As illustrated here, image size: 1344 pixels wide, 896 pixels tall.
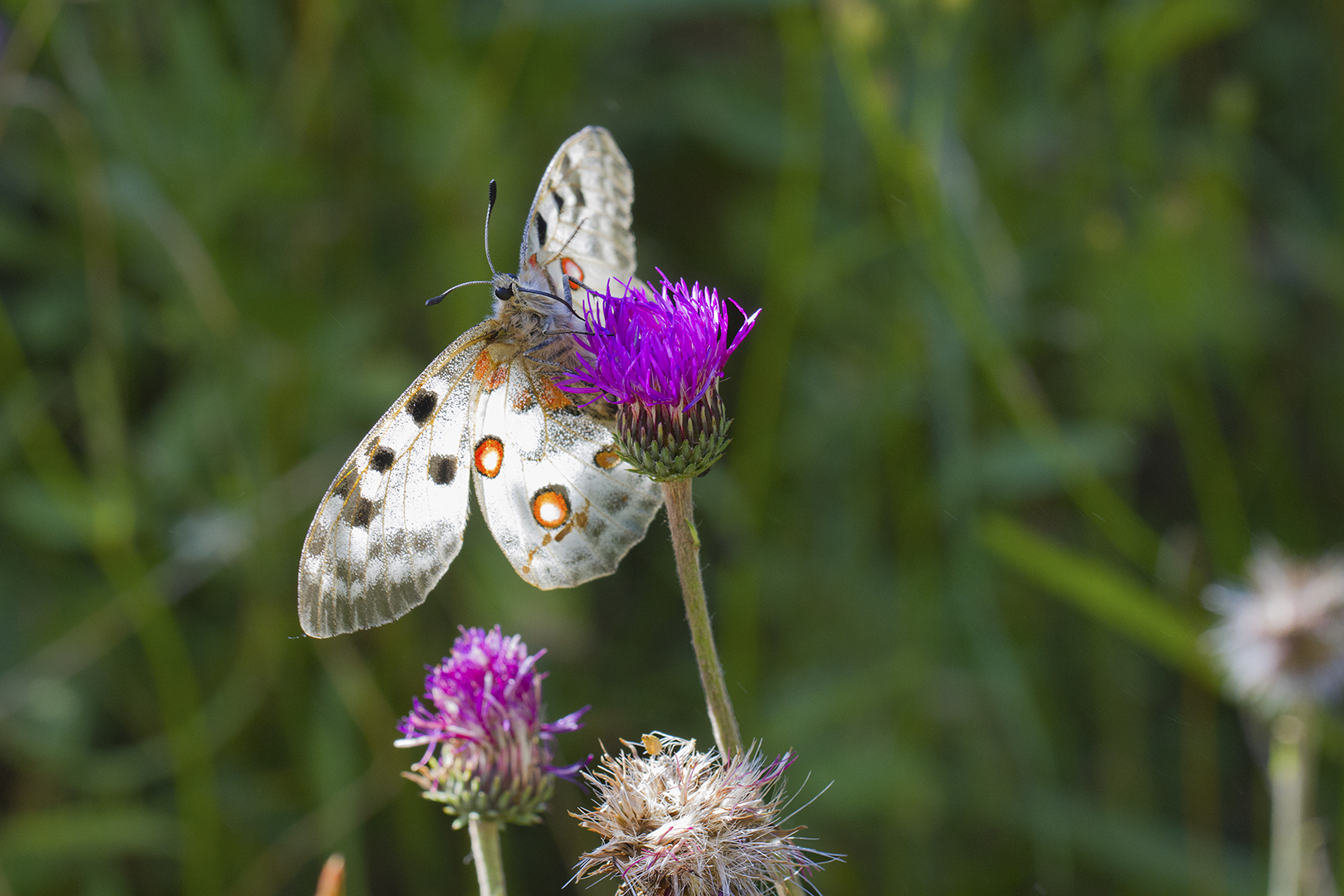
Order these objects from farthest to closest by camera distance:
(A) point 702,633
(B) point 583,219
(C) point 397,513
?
(B) point 583,219
(C) point 397,513
(A) point 702,633

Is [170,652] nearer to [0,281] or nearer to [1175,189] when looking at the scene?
[0,281]

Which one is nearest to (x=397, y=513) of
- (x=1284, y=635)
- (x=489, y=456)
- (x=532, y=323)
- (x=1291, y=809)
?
(x=489, y=456)

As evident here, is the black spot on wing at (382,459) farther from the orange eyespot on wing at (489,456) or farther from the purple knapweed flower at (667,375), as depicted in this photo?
the purple knapweed flower at (667,375)

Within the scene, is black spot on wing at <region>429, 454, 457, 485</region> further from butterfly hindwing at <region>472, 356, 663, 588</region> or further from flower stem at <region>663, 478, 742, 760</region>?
flower stem at <region>663, 478, 742, 760</region>

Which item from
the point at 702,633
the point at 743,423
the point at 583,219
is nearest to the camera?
the point at 702,633

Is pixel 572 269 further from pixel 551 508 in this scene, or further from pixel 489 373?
pixel 551 508

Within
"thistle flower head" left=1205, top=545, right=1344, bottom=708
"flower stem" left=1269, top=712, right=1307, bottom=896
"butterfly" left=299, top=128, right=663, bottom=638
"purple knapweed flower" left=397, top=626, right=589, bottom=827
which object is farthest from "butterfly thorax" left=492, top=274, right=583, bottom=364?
"thistle flower head" left=1205, top=545, right=1344, bottom=708
